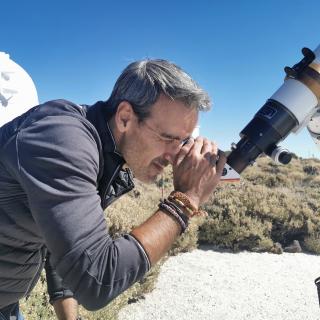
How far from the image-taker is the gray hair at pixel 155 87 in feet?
5.82

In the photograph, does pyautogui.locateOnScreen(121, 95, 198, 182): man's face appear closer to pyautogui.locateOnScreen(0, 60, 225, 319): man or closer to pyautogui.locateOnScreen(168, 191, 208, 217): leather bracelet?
pyautogui.locateOnScreen(0, 60, 225, 319): man

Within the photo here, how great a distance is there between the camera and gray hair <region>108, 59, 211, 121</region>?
1773 mm

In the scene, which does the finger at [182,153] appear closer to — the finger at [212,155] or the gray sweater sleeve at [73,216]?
the finger at [212,155]

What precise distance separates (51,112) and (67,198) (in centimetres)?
34

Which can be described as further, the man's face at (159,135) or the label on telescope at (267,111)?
the label on telescope at (267,111)

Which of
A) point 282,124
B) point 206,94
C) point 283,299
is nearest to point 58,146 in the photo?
point 206,94

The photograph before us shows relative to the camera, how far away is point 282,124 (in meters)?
1.92

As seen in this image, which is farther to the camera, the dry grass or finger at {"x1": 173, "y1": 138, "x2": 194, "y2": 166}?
the dry grass

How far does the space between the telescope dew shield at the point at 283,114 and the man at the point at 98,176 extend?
0.85ft

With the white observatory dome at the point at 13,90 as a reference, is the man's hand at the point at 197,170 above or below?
above

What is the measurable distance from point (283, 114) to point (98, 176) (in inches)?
33.3

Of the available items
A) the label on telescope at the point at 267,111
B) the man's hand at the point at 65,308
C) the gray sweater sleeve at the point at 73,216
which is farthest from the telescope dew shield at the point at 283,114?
the man's hand at the point at 65,308

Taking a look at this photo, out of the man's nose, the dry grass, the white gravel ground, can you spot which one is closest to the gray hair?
the man's nose

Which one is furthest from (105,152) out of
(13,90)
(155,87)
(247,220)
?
(247,220)
